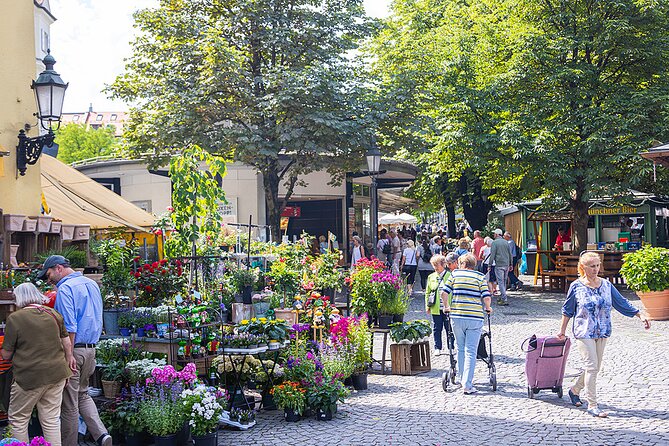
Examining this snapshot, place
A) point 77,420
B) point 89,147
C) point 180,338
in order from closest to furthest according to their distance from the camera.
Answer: point 77,420, point 180,338, point 89,147

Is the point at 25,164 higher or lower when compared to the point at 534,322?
higher

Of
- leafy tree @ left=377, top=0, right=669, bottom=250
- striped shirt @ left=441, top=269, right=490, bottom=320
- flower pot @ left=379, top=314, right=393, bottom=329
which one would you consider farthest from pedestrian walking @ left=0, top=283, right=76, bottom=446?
leafy tree @ left=377, top=0, right=669, bottom=250

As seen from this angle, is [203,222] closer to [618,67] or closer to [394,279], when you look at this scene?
[394,279]

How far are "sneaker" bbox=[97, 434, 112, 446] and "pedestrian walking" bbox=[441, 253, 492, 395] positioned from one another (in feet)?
14.3

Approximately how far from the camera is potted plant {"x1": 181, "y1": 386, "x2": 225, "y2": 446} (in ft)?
23.4

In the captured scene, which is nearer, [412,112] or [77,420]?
[77,420]

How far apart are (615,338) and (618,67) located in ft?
38.7

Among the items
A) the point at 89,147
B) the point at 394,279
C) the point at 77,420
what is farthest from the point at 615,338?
the point at 89,147

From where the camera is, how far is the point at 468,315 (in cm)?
959

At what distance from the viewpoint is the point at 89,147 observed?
218 ft

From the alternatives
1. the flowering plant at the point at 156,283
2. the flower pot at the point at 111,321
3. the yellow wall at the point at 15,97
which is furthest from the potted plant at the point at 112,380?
the yellow wall at the point at 15,97

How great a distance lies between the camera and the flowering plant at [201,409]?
7.13 metres

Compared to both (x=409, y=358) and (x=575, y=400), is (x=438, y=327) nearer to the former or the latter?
(x=409, y=358)

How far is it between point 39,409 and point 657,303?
13161mm
